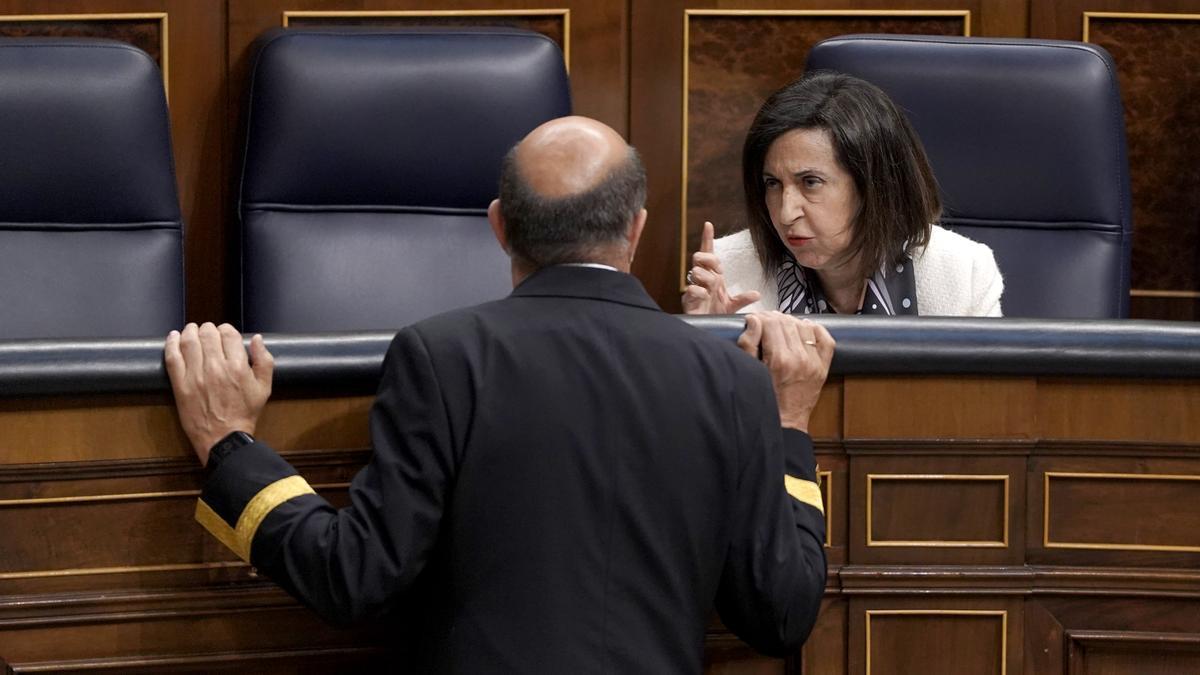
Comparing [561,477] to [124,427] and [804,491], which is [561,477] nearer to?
[804,491]

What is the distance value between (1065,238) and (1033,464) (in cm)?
64

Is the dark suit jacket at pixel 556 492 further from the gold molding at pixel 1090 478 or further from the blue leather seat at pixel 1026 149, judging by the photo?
the blue leather seat at pixel 1026 149

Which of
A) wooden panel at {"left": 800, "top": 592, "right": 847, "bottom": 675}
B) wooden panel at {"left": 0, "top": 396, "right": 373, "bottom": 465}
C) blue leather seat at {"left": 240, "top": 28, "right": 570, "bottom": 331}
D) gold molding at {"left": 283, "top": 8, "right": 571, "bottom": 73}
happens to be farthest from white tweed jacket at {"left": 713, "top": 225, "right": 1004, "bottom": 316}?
wooden panel at {"left": 0, "top": 396, "right": 373, "bottom": 465}

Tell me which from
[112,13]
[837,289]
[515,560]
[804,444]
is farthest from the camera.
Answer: [112,13]

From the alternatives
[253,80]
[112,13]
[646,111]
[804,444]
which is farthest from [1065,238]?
[112,13]

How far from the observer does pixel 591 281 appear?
927mm

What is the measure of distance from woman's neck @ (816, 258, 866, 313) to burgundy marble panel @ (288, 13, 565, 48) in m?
0.50

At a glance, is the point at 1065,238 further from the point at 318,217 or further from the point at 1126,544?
the point at 318,217

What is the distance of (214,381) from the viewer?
1.01m

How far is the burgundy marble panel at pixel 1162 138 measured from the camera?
1964 millimetres

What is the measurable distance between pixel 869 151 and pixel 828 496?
559 mm

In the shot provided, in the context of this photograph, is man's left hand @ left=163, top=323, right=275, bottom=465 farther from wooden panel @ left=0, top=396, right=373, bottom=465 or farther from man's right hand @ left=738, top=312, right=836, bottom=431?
man's right hand @ left=738, top=312, right=836, bottom=431

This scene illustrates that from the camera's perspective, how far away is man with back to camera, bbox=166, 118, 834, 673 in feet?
2.95

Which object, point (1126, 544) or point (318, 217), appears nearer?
point (1126, 544)
